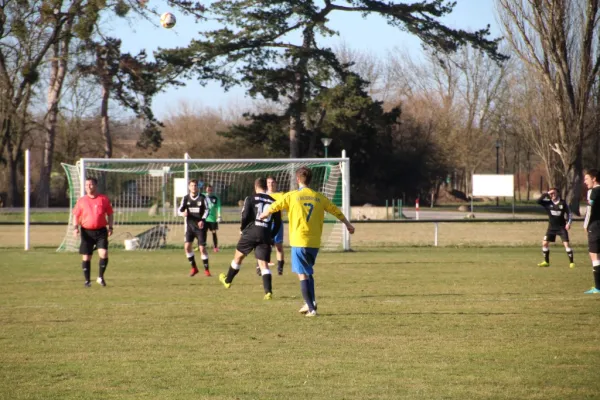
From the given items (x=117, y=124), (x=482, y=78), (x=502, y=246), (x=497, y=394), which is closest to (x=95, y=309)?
(x=497, y=394)

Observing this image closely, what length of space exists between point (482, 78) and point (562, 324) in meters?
59.4

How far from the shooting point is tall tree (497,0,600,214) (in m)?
35.4

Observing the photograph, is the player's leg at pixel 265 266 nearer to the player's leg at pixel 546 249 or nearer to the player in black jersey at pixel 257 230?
the player in black jersey at pixel 257 230

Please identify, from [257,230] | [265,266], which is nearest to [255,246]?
[257,230]

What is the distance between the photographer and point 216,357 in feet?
24.6

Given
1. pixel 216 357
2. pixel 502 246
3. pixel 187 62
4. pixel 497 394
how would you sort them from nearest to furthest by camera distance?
pixel 497 394 → pixel 216 357 → pixel 502 246 → pixel 187 62

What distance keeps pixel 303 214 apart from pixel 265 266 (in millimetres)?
2526

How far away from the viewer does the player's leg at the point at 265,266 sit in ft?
39.7

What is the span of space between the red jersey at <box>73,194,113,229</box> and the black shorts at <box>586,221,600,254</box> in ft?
25.6

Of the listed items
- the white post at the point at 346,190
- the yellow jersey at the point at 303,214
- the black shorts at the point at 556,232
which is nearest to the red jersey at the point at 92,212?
the yellow jersey at the point at 303,214

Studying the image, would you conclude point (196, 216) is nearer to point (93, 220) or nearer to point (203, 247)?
point (203, 247)

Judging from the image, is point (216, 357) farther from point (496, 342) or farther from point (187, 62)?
point (187, 62)

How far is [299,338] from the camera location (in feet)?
Result: 28.0

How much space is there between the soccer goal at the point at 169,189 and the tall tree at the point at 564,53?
1292 centimetres
